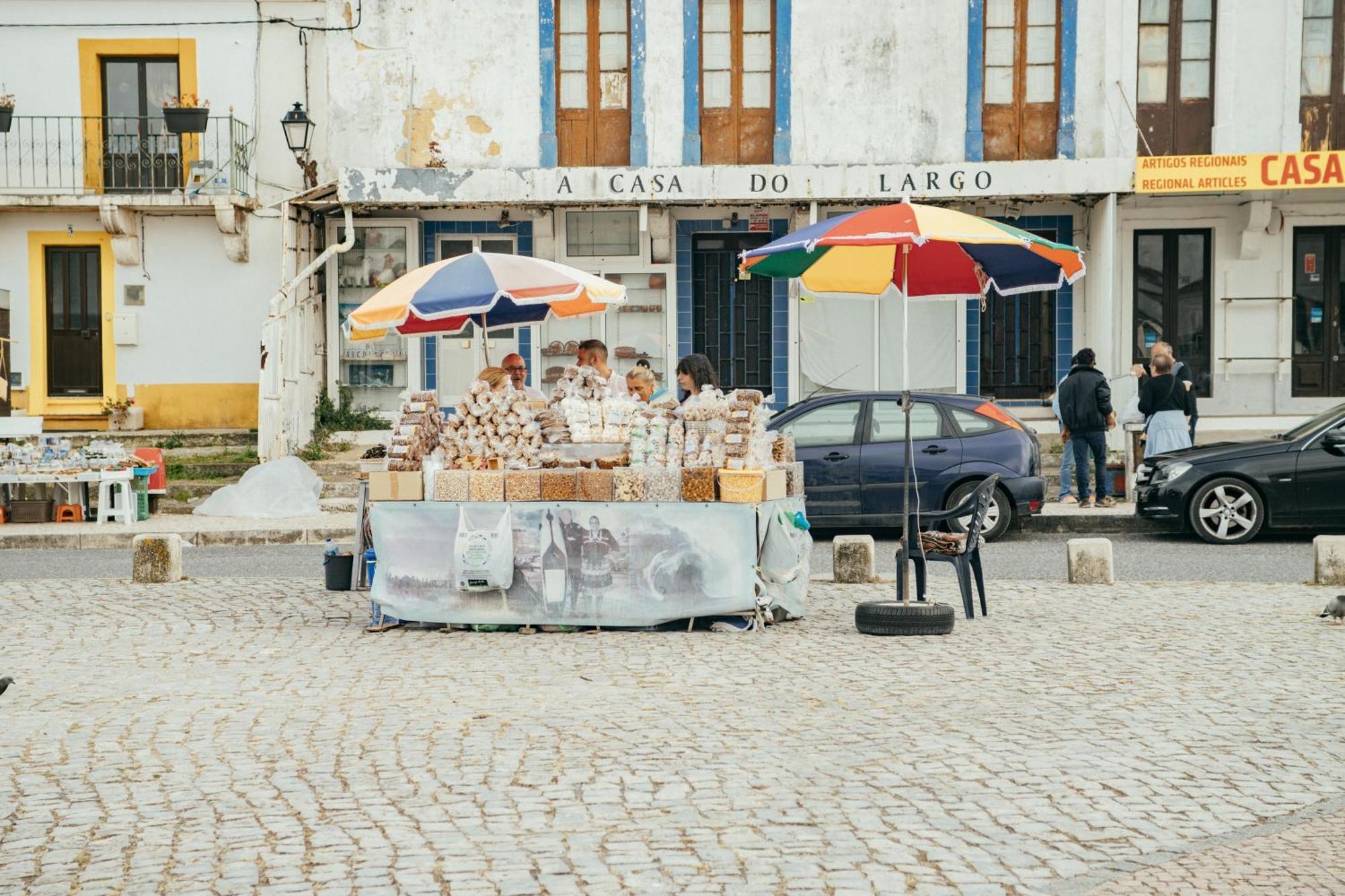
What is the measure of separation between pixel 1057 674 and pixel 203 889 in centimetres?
492

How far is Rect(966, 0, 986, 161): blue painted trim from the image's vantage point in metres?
21.4

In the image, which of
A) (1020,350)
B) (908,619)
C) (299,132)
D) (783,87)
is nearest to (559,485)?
(908,619)

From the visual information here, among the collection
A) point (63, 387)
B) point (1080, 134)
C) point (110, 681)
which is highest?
point (1080, 134)

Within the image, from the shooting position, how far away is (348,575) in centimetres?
1134

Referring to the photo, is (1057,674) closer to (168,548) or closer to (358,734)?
(358,734)

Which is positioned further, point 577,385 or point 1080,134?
point 1080,134

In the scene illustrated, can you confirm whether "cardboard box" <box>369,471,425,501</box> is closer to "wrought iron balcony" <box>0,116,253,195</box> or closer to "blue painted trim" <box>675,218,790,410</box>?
"blue painted trim" <box>675,218,790,410</box>

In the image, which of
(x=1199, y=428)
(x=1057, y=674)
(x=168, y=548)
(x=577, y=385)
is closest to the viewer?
(x=1057, y=674)

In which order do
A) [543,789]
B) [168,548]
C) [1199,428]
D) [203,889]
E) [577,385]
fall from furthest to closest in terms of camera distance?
1. [1199,428]
2. [168,548]
3. [577,385]
4. [543,789]
5. [203,889]

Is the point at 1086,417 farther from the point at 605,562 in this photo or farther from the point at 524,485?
the point at 524,485

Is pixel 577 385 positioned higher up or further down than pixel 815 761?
higher up

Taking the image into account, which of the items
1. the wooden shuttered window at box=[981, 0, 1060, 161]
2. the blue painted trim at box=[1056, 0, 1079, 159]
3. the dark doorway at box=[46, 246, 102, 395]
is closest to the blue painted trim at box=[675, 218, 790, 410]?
the wooden shuttered window at box=[981, 0, 1060, 161]

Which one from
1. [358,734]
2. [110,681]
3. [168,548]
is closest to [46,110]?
[168,548]

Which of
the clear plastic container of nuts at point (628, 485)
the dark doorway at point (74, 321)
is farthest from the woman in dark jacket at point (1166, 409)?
the dark doorway at point (74, 321)
